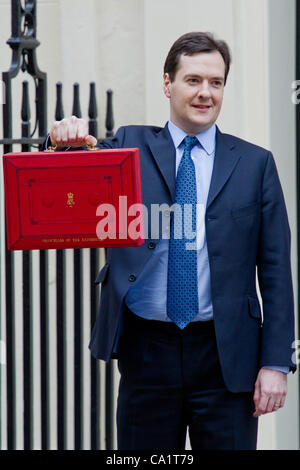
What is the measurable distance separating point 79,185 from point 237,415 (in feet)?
2.88

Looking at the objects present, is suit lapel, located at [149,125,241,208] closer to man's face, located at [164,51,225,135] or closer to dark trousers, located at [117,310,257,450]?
man's face, located at [164,51,225,135]

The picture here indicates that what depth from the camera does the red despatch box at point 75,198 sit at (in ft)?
9.15

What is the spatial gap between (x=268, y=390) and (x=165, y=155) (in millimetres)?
807

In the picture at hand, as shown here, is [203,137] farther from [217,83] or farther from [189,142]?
[217,83]

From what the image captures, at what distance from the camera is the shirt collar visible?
2998mm

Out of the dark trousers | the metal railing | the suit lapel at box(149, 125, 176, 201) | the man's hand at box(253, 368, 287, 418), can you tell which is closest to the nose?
the suit lapel at box(149, 125, 176, 201)

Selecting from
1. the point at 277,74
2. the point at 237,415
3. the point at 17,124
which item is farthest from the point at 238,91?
the point at 237,415

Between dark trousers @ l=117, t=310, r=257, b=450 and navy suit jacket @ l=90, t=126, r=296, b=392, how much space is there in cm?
6

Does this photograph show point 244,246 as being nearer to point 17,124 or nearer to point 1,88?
point 1,88

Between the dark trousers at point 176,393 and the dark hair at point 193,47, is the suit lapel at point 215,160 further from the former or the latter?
the dark trousers at point 176,393

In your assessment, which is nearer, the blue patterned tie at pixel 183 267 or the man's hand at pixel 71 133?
the man's hand at pixel 71 133

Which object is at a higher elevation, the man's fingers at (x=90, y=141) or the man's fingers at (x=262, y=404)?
the man's fingers at (x=90, y=141)

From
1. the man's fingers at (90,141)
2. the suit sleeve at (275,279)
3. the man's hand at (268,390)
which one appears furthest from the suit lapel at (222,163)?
the man's hand at (268,390)

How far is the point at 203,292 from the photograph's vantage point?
2.93 m
